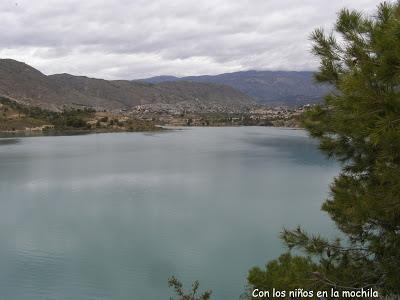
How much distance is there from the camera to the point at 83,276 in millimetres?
17781

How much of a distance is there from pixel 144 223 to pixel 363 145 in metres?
18.8

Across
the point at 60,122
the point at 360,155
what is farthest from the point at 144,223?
the point at 60,122

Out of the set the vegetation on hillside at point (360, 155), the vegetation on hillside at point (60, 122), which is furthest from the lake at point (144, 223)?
the vegetation on hillside at point (60, 122)

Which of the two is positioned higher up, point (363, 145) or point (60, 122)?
point (363, 145)

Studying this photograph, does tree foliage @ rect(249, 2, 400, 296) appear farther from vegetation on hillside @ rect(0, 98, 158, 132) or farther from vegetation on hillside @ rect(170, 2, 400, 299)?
vegetation on hillside @ rect(0, 98, 158, 132)

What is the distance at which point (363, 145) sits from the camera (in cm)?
880

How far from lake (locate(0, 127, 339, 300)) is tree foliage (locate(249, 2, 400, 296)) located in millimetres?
8251

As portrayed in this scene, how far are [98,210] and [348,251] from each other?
22.7m

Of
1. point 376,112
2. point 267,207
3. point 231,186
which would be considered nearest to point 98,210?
point 267,207

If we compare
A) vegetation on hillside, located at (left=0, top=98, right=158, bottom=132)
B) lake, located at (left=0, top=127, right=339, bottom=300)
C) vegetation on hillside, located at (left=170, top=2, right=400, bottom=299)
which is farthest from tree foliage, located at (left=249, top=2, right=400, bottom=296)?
vegetation on hillside, located at (left=0, top=98, right=158, bottom=132)

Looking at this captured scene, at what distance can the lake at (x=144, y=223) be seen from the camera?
1738 cm

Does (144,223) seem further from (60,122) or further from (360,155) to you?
(60,122)

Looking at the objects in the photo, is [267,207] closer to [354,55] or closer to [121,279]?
[121,279]

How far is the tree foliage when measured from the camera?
590 cm
